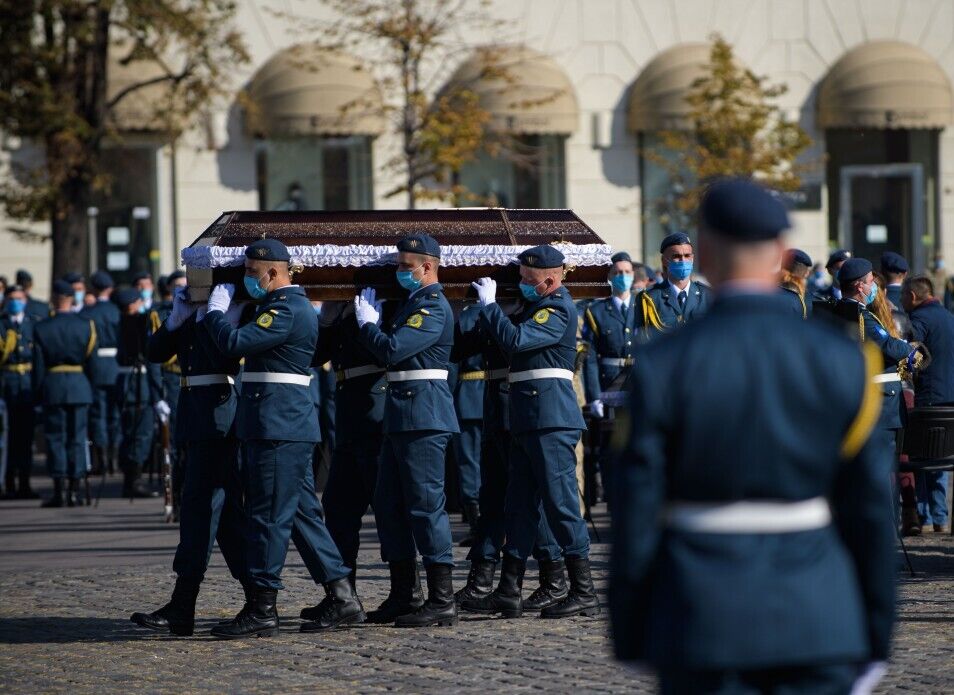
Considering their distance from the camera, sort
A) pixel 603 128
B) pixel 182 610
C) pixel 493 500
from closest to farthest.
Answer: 1. pixel 182 610
2. pixel 493 500
3. pixel 603 128

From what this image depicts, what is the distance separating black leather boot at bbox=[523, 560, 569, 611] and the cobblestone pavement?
0.65 ft

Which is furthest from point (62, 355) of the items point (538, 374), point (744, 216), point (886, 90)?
point (886, 90)

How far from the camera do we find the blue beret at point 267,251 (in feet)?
29.1

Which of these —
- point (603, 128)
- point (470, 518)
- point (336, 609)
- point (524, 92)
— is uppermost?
point (524, 92)

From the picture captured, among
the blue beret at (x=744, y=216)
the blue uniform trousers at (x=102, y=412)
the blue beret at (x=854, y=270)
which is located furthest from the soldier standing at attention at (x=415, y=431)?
the blue uniform trousers at (x=102, y=412)

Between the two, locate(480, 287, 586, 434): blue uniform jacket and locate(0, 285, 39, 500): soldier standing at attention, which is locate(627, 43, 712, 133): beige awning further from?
locate(480, 287, 586, 434): blue uniform jacket

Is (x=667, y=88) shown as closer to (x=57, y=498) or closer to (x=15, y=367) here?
(x=15, y=367)

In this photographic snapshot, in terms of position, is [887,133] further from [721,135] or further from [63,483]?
[63,483]

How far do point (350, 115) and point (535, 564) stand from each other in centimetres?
1663

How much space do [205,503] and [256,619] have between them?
653 millimetres

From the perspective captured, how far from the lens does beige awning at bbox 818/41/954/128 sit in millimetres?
29422

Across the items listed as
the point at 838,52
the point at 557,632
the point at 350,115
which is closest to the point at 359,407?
the point at 557,632

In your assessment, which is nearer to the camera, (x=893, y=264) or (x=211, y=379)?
(x=211, y=379)

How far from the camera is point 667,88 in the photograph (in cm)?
2880
